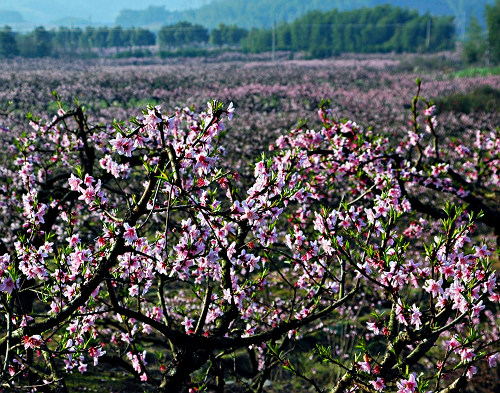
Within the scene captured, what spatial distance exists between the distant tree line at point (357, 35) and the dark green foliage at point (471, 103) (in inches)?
2222

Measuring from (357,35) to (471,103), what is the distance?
71976mm

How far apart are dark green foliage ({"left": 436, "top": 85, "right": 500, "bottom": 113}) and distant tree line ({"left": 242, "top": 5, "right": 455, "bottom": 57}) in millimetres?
56440

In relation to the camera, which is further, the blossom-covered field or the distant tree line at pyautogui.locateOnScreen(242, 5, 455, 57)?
the distant tree line at pyautogui.locateOnScreen(242, 5, 455, 57)

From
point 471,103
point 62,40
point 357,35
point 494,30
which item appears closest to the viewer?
point 471,103

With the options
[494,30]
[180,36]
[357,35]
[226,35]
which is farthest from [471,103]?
[226,35]

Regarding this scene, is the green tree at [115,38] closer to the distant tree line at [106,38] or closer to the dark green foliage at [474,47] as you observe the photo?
the distant tree line at [106,38]

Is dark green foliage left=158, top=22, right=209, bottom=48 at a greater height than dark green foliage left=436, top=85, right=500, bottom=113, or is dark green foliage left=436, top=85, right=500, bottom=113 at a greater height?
dark green foliage left=158, top=22, right=209, bottom=48

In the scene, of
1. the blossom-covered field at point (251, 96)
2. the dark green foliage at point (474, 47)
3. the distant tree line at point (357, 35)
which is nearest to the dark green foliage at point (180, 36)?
the distant tree line at point (357, 35)

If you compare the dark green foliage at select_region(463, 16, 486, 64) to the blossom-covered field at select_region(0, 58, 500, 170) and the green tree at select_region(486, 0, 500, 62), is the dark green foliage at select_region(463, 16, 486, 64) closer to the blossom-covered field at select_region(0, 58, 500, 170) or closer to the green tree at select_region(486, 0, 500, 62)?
the green tree at select_region(486, 0, 500, 62)

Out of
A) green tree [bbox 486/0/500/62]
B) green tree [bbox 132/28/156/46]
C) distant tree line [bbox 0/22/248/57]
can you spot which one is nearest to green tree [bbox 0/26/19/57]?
distant tree line [bbox 0/22/248/57]

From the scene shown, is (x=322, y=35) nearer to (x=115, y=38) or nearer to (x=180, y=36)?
(x=180, y=36)

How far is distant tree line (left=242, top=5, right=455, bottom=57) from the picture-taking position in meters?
87.3

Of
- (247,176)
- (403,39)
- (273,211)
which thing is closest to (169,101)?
(247,176)

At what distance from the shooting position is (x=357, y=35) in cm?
9481
